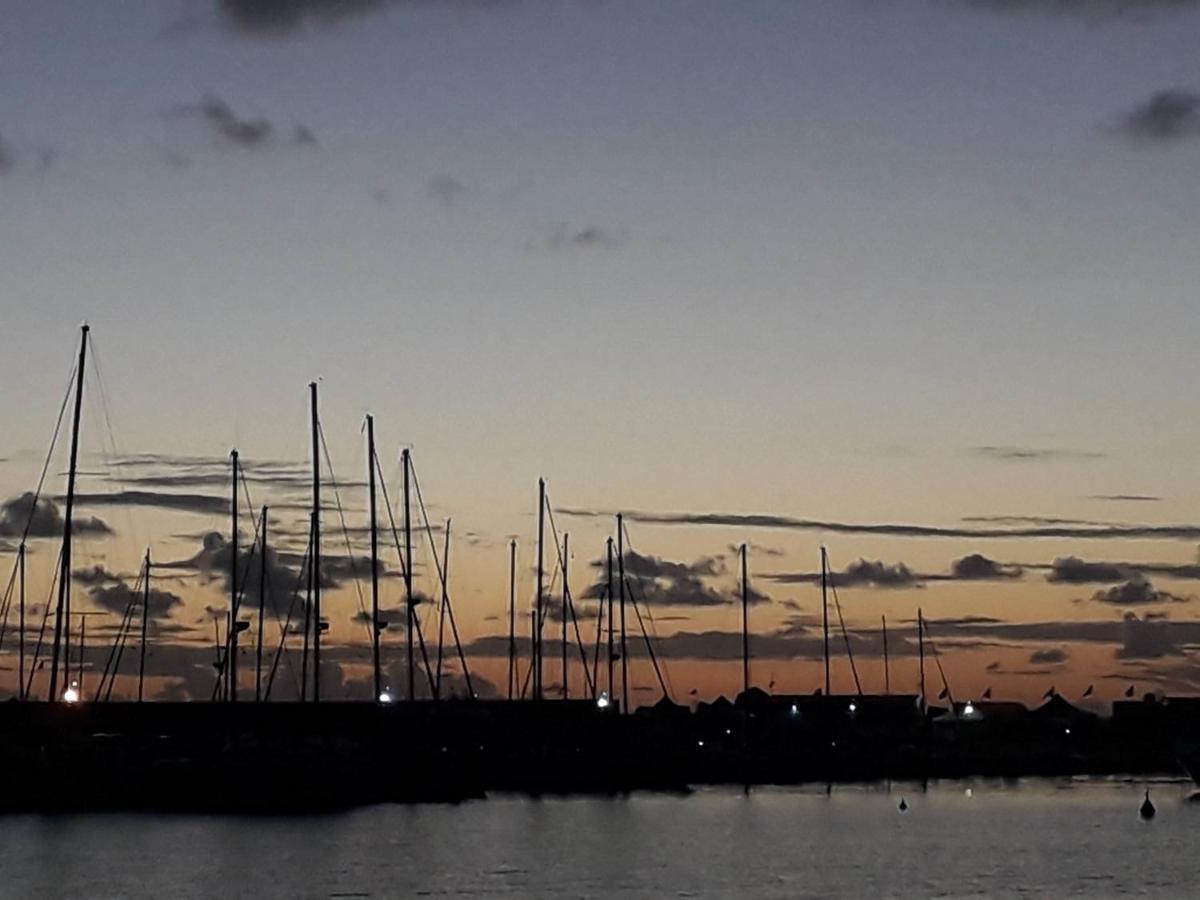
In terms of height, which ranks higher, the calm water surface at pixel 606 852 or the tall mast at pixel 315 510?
the tall mast at pixel 315 510

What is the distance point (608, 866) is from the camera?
325 ft

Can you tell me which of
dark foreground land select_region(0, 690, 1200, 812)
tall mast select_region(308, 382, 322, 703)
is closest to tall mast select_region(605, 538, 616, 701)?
dark foreground land select_region(0, 690, 1200, 812)

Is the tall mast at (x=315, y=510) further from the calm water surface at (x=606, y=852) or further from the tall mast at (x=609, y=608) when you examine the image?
the tall mast at (x=609, y=608)

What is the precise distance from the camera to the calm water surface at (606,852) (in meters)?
90.6

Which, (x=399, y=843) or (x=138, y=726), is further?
(x=138, y=726)

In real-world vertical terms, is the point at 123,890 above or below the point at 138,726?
below

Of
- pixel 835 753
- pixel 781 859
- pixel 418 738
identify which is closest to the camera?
pixel 781 859

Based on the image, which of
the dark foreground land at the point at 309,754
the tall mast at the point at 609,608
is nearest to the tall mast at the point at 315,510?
the dark foreground land at the point at 309,754

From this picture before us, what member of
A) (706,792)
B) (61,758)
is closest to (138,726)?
(61,758)

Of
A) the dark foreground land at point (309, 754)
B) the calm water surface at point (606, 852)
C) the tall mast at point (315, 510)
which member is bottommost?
the calm water surface at point (606, 852)

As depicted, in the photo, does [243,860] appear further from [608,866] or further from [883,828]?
[883,828]

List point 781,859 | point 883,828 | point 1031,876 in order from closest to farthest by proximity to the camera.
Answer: point 1031,876, point 781,859, point 883,828

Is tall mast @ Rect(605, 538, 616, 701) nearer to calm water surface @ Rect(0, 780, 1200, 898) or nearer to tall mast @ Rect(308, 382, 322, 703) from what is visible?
calm water surface @ Rect(0, 780, 1200, 898)

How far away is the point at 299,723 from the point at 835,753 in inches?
3589
